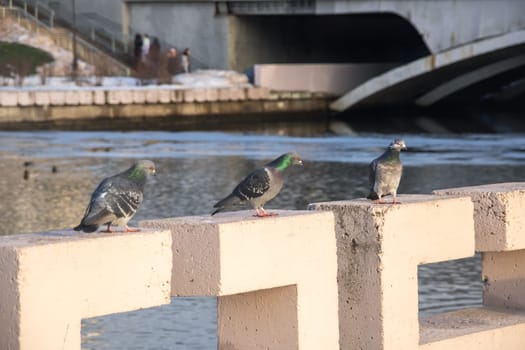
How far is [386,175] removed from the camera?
23.0ft

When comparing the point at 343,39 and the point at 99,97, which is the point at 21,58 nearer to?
the point at 99,97

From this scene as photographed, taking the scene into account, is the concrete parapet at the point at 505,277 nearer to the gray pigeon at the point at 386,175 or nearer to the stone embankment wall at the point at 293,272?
the stone embankment wall at the point at 293,272

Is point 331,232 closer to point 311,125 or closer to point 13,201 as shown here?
point 13,201

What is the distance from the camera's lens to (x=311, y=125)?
117 ft

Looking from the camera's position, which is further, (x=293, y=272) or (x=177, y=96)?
(x=177, y=96)

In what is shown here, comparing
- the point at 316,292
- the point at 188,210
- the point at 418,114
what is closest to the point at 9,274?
the point at 316,292

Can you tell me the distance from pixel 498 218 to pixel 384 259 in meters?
0.79

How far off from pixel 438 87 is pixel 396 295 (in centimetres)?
3573

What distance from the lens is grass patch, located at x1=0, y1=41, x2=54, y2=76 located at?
37375 millimetres

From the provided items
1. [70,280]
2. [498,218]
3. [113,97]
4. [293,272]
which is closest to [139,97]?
[113,97]

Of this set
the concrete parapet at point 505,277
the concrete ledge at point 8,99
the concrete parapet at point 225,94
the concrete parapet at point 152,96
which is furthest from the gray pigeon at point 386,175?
the concrete parapet at point 225,94

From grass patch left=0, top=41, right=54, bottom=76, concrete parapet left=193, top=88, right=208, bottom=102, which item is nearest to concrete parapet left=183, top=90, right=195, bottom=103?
concrete parapet left=193, top=88, right=208, bottom=102

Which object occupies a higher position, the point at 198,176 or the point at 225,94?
the point at 225,94

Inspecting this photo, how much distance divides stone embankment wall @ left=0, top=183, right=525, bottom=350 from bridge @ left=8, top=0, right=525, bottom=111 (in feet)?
91.9
